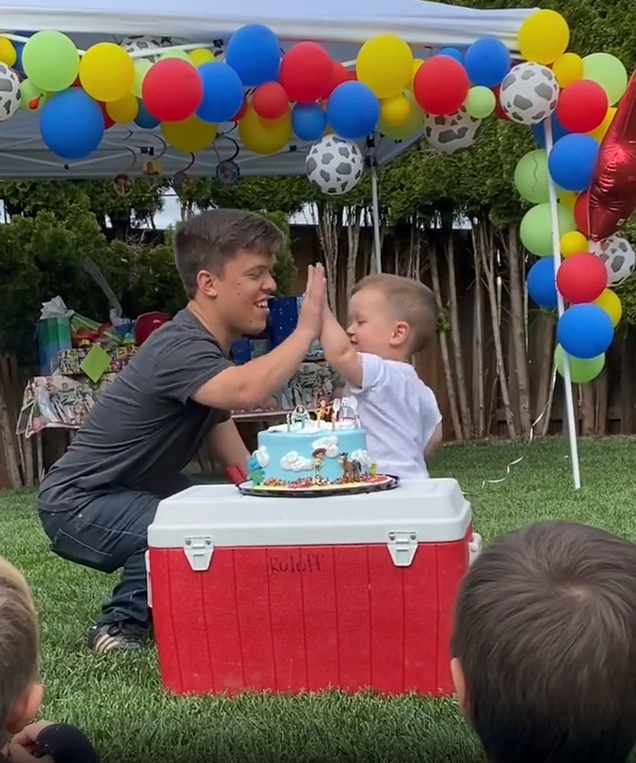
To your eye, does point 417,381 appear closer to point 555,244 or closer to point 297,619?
point 297,619

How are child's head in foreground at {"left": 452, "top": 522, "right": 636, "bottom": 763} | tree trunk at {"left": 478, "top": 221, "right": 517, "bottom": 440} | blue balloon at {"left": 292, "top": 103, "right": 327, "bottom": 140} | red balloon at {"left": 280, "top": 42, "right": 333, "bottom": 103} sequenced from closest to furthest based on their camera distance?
child's head in foreground at {"left": 452, "top": 522, "right": 636, "bottom": 763} < red balloon at {"left": 280, "top": 42, "right": 333, "bottom": 103} < blue balloon at {"left": 292, "top": 103, "right": 327, "bottom": 140} < tree trunk at {"left": 478, "top": 221, "right": 517, "bottom": 440}

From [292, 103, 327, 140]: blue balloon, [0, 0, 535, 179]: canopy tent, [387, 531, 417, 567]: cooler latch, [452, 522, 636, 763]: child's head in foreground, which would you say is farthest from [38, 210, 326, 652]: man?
[292, 103, 327, 140]: blue balloon

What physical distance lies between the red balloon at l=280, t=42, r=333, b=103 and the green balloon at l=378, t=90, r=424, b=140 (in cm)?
42

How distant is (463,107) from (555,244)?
0.78m

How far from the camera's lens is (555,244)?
496 centimetres

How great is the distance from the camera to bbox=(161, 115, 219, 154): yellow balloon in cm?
511

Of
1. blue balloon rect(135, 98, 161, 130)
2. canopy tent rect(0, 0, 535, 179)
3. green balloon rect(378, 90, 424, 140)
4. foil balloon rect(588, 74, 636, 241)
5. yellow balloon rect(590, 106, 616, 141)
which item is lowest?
foil balloon rect(588, 74, 636, 241)

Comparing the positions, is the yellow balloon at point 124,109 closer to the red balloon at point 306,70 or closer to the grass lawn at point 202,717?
the red balloon at point 306,70

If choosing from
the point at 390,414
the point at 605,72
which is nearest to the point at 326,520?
the point at 390,414

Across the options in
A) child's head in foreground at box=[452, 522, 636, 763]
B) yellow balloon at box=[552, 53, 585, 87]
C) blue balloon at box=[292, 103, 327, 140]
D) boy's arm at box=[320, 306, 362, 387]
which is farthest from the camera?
blue balloon at box=[292, 103, 327, 140]

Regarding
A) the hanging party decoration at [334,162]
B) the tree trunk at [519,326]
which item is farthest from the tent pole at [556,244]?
the tree trunk at [519,326]

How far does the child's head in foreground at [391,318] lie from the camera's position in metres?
2.90

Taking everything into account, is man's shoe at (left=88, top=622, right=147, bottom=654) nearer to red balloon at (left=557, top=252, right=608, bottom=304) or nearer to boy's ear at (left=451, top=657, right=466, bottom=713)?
boy's ear at (left=451, top=657, right=466, bottom=713)

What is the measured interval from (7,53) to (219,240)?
209 centimetres
